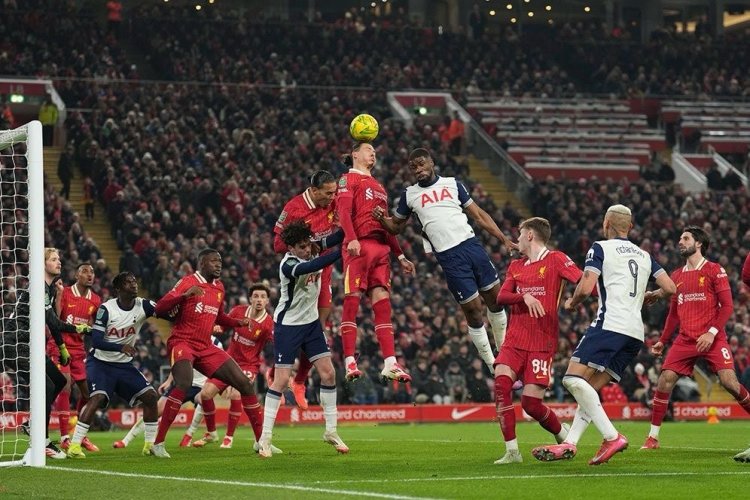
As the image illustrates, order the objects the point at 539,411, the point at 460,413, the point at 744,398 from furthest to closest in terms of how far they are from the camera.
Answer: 1. the point at 460,413
2. the point at 744,398
3. the point at 539,411

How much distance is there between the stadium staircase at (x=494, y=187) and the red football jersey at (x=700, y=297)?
24603 mm

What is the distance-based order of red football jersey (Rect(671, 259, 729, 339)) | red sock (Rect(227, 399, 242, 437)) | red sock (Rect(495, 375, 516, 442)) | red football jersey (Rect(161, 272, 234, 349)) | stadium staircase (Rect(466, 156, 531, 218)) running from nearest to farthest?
1. red sock (Rect(495, 375, 516, 442))
2. red football jersey (Rect(161, 272, 234, 349))
3. red football jersey (Rect(671, 259, 729, 339))
4. red sock (Rect(227, 399, 242, 437))
5. stadium staircase (Rect(466, 156, 531, 218))

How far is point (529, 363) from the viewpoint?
13688 mm

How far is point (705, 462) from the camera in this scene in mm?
14250

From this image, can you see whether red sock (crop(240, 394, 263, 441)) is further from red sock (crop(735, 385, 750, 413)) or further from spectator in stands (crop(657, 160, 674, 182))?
spectator in stands (crop(657, 160, 674, 182))

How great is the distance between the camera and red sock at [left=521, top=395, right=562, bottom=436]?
13594mm

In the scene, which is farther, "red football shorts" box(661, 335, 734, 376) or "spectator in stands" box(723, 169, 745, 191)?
"spectator in stands" box(723, 169, 745, 191)

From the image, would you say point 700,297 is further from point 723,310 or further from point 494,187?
point 494,187

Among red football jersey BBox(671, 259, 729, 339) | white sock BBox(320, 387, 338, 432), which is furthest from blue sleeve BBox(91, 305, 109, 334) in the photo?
red football jersey BBox(671, 259, 729, 339)

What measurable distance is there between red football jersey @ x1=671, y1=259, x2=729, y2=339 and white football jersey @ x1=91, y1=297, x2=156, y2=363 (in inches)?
275

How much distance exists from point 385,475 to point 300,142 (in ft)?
91.6

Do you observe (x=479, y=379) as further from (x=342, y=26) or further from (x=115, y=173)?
(x=342, y=26)

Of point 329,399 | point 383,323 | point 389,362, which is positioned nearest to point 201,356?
point 329,399

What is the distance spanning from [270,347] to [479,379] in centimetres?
511
